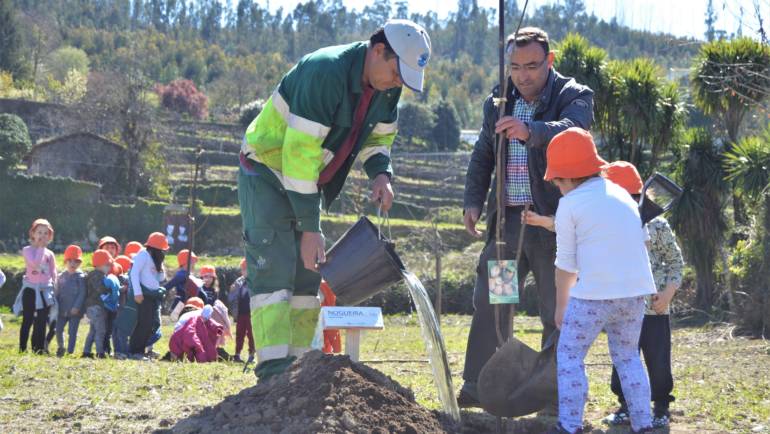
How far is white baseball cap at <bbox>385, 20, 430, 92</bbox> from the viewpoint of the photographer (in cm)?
525

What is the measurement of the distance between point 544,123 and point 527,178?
1.65 feet

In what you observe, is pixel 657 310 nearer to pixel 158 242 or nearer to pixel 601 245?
pixel 601 245

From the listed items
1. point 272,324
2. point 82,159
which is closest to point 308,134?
point 272,324

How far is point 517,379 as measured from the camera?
5102 mm

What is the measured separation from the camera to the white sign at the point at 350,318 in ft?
20.3

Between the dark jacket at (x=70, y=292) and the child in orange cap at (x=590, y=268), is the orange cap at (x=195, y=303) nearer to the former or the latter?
the dark jacket at (x=70, y=292)

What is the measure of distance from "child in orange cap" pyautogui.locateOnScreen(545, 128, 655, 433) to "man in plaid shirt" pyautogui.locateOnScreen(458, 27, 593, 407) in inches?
27.6

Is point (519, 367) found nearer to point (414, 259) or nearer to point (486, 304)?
point (486, 304)

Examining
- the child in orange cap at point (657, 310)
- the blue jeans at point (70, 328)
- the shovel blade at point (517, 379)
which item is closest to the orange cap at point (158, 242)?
the blue jeans at point (70, 328)

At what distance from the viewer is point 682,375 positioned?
324 inches

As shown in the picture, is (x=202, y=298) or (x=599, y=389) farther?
(x=202, y=298)

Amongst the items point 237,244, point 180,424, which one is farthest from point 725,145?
point 237,244

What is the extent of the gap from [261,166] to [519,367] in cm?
178

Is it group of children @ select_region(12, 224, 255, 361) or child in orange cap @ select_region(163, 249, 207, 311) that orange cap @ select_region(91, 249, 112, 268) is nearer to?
group of children @ select_region(12, 224, 255, 361)
